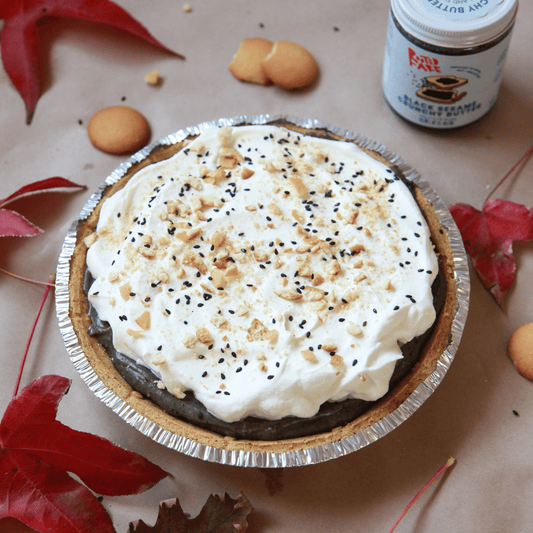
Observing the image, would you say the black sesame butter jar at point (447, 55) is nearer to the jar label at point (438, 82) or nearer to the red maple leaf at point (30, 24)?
the jar label at point (438, 82)

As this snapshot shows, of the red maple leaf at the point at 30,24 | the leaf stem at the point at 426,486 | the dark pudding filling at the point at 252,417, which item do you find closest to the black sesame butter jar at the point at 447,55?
the dark pudding filling at the point at 252,417

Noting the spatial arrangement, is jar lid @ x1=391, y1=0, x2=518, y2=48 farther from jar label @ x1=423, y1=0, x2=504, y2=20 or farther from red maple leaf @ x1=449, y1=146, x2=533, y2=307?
red maple leaf @ x1=449, y1=146, x2=533, y2=307

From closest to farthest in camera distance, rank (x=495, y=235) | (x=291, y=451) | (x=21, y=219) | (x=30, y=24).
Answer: (x=291, y=451) → (x=21, y=219) → (x=495, y=235) → (x=30, y=24)

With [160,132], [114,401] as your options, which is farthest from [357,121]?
[114,401]

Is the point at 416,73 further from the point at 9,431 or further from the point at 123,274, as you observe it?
the point at 9,431

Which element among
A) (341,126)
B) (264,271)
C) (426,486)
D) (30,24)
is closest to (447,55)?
(341,126)

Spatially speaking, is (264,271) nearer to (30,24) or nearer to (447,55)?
(447,55)

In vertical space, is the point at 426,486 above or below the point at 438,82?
below
